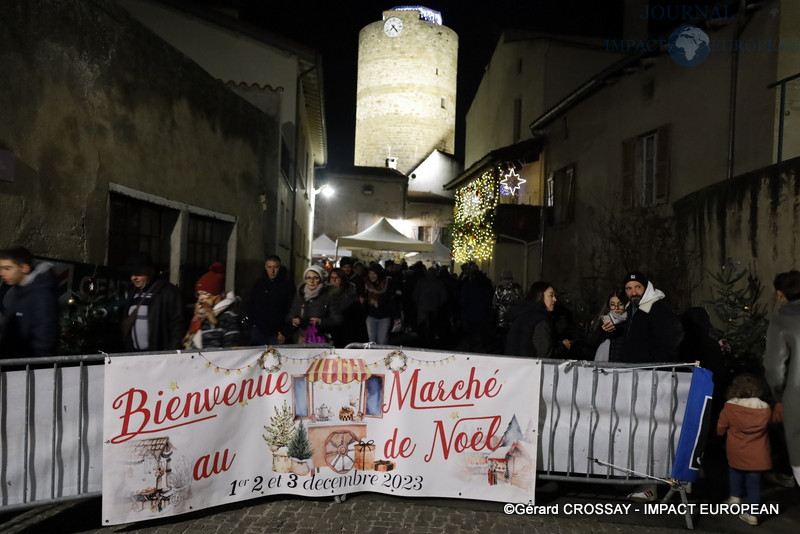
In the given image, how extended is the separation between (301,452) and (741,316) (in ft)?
17.0

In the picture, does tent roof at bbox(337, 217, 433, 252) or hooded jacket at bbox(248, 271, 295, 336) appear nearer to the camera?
hooded jacket at bbox(248, 271, 295, 336)

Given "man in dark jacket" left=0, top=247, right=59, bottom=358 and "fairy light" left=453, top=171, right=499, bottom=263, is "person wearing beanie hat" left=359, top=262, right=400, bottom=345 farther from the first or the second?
"fairy light" left=453, top=171, right=499, bottom=263

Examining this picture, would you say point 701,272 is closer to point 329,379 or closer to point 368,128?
point 329,379

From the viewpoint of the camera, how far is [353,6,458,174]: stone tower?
1703 inches

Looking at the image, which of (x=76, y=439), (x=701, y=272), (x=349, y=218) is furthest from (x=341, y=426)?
(x=349, y=218)

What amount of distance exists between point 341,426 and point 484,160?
17023mm

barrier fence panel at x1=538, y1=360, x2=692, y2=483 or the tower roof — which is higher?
the tower roof

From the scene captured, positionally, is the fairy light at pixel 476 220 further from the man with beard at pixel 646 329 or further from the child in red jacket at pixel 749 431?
the child in red jacket at pixel 749 431

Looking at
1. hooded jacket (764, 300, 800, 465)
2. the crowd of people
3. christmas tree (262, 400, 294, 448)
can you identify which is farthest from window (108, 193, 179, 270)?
hooded jacket (764, 300, 800, 465)

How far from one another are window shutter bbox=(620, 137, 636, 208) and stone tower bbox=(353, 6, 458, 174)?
31674 mm

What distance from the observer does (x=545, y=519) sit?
13.6 feet

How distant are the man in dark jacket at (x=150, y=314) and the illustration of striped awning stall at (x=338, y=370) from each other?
5.49 feet

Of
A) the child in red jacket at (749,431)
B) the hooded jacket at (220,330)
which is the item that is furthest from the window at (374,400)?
the child in red jacket at (749,431)

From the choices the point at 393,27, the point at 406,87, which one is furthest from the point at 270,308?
the point at 393,27
